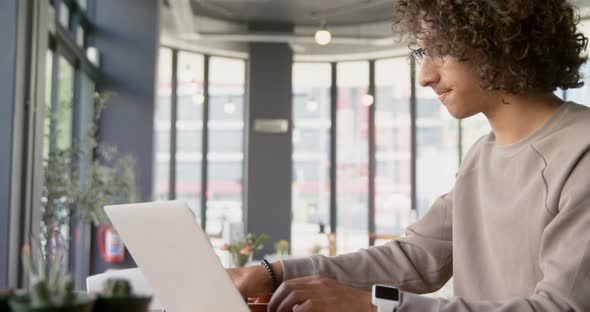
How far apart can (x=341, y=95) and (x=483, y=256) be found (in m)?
10.8

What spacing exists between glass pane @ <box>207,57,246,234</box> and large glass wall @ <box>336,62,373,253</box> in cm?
186

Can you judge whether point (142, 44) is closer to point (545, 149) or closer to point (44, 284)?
point (545, 149)

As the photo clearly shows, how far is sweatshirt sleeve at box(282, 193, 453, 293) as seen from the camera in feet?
4.53

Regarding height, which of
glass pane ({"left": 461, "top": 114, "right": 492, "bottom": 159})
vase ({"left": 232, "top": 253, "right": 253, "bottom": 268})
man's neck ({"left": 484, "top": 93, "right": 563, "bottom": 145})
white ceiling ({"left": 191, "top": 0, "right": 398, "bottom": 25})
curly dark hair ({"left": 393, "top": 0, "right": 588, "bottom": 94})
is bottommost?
vase ({"left": 232, "top": 253, "right": 253, "bottom": 268})

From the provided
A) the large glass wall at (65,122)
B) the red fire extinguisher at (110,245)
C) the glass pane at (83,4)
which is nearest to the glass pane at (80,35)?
the large glass wall at (65,122)

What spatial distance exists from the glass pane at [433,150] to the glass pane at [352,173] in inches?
38.3

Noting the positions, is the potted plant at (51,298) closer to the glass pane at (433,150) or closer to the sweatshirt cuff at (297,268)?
the sweatshirt cuff at (297,268)

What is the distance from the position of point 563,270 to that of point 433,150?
10592 mm

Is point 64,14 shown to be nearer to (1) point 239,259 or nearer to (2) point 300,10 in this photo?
(1) point 239,259

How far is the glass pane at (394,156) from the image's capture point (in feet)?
37.9

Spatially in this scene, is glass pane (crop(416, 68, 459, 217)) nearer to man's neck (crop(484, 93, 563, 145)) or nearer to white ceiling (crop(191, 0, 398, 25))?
white ceiling (crop(191, 0, 398, 25))

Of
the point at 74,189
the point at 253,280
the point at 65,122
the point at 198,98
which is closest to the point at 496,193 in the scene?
the point at 253,280

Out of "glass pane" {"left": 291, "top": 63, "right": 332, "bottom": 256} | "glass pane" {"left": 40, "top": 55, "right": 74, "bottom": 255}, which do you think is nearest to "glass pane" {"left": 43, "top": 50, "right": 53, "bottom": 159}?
"glass pane" {"left": 40, "top": 55, "right": 74, "bottom": 255}

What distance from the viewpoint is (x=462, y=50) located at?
1303mm
